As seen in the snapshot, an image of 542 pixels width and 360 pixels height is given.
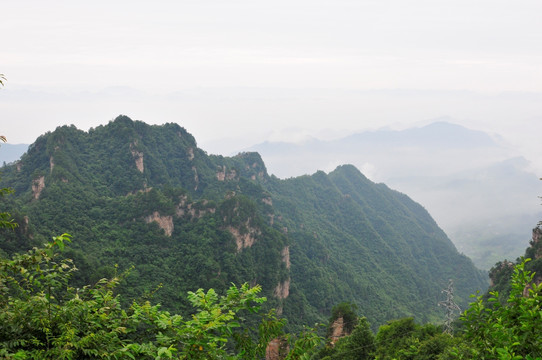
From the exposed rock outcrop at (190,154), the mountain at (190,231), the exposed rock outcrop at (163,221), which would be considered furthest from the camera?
the exposed rock outcrop at (190,154)

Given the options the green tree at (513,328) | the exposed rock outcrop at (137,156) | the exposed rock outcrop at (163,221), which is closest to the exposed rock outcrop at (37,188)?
the exposed rock outcrop at (163,221)

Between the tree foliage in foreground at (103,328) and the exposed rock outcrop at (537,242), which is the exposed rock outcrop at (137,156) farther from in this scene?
the tree foliage in foreground at (103,328)

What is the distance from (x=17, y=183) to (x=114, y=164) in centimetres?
1653

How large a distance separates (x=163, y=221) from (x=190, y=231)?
5390 mm

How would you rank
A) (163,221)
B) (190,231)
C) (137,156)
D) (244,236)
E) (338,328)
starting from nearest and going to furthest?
(338,328), (163,221), (190,231), (244,236), (137,156)

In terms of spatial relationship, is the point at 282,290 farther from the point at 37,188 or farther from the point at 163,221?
the point at 37,188

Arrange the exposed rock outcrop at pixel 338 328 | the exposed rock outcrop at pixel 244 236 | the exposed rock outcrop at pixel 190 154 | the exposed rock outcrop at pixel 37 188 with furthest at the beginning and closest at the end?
the exposed rock outcrop at pixel 190 154 → the exposed rock outcrop at pixel 244 236 → the exposed rock outcrop at pixel 37 188 → the exposed rock outcrop at pixel 338 328

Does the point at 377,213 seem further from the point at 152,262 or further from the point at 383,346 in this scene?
the point at 383,346

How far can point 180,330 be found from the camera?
502 centimetres

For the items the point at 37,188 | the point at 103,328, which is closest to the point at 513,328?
the point at 103,328

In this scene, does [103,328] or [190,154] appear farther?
[190,154]

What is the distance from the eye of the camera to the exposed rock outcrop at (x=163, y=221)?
53469 millimetres

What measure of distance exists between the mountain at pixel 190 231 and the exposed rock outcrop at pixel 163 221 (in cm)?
17

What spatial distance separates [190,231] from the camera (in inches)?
2276
